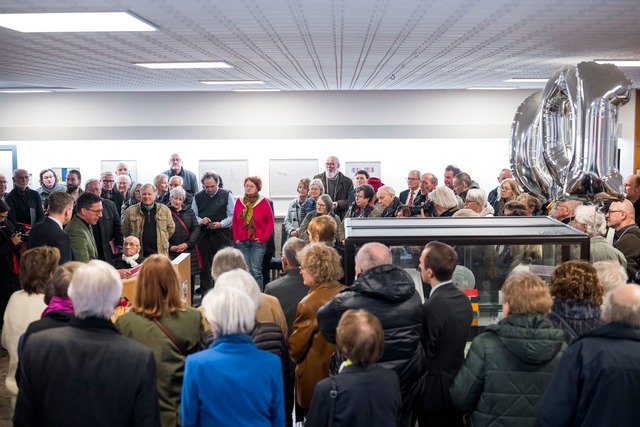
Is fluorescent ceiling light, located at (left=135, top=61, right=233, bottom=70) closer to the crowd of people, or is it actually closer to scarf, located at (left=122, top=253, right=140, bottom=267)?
scarf, located at (left=122, top=253, right=140, bottom=267)

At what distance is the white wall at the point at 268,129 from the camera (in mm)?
13453

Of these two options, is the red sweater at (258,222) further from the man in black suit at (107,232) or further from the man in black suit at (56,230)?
the man in black suit at (56,230)

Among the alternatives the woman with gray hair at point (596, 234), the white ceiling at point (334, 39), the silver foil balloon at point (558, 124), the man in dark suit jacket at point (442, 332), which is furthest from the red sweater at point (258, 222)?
the man in dark suit jacket at point (442, 332)

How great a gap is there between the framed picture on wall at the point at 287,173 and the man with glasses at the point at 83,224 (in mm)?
6723

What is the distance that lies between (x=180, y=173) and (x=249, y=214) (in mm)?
2177

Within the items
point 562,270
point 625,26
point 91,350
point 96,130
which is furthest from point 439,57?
point 96,130

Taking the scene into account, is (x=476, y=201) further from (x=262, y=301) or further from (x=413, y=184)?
(x=262, y=301)

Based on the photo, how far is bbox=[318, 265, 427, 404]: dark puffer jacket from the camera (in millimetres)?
3986

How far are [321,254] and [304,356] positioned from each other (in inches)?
24.0

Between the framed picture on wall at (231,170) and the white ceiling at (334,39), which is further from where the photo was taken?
the framed picture on wall at (231,170)

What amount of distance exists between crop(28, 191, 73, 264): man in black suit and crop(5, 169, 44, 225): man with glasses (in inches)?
168


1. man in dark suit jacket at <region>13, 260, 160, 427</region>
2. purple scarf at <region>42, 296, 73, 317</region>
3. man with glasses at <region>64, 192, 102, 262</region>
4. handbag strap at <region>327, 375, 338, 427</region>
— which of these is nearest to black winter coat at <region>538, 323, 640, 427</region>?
handbag strap at <region>327, 375, 338, 427</region>

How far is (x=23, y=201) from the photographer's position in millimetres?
10375

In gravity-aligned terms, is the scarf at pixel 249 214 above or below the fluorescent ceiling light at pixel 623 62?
below
